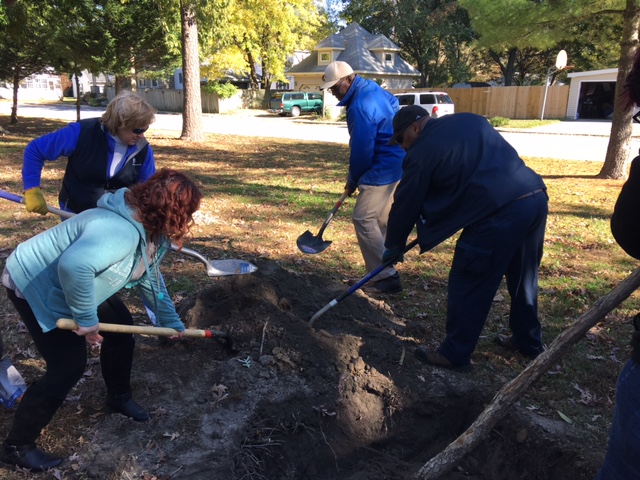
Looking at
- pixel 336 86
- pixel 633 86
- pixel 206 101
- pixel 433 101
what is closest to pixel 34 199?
pixel 336 86

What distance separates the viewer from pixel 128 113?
3.44m

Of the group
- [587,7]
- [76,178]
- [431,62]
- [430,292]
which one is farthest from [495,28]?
[431,62]

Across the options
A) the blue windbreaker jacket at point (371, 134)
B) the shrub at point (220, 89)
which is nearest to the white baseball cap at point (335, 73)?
the blue windbreaker jacket at point (371, 134)

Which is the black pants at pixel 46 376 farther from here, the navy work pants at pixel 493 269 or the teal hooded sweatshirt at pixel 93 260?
the navy work pants at pixel 493 269

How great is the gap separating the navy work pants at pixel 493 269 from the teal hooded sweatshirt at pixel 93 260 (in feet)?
7.02

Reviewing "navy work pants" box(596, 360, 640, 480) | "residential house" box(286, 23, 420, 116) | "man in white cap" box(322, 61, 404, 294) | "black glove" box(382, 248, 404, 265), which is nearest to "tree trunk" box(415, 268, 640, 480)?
"navy work pants" box(596, 360, 640, 480)

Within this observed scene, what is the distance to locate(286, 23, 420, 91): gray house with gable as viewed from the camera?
135ft

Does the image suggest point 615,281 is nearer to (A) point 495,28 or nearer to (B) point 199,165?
(A) point 495,28

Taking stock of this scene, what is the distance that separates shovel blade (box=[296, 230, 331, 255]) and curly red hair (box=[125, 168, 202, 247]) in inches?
126

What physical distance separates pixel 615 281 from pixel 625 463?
185 inches

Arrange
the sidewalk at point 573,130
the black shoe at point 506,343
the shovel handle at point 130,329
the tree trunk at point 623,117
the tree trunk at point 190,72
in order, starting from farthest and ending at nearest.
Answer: the sidewalk at point 573,130 → the tree trunk at point 190,72 → the tree trunk at point 623,117 → the black shoe at point 506,343 → the shovel handle at point 130,329

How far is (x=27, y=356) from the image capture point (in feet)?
13.2

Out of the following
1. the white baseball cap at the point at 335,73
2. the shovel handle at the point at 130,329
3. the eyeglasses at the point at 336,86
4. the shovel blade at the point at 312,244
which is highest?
the white baseball cap at the point at 335,73

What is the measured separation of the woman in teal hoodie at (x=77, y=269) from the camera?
2.41 meters
